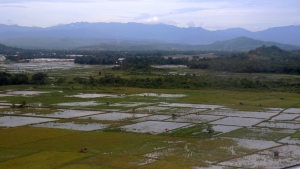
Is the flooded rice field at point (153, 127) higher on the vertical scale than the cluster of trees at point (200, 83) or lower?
lower

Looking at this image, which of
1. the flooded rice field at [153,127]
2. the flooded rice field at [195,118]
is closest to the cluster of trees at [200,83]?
the flooded rice field at [195,118]

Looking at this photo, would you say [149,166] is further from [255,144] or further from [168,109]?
[168,109]

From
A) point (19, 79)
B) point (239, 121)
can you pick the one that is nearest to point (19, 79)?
point (19, 79)

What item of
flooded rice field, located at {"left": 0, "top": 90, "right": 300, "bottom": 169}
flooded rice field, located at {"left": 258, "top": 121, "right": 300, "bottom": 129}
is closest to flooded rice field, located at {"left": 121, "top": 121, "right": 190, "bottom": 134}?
flooded rice field, located at {"left": 0, "top": 90, "right": 300, "bottom": 169}

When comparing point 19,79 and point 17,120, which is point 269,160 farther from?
point 19,79

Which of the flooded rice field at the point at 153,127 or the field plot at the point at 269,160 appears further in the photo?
the flooded rice field at the point at 153,127

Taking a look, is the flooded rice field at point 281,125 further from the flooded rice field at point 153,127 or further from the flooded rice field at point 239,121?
the flooded rice field at point 153,127

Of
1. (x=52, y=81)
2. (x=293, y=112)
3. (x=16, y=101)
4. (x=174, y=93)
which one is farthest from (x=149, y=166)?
(x=52, y=81)

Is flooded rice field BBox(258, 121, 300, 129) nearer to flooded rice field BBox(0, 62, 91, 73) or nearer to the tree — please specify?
the tree

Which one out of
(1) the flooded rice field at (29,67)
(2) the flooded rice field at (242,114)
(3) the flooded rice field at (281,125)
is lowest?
(3) the flooded rice field at (281,125)
